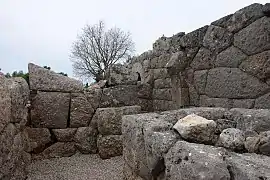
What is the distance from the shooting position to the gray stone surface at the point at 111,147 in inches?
195

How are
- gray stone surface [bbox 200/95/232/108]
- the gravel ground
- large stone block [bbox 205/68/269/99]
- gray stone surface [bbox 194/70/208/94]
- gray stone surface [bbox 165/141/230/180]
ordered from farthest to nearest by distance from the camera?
the gravel ground, gray stone surface [bbox 194/70/208/94], gray stone surface [bbox 200/95/232/108], large stone block [bbox 205/68/269/99], gray stone surface [bbox 165/141/230/180]

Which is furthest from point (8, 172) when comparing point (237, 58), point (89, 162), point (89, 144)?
point (237, 58)

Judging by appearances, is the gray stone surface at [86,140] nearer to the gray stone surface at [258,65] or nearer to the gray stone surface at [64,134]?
the gray stone surface at [64,134]

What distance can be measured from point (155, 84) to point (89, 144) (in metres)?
1.71

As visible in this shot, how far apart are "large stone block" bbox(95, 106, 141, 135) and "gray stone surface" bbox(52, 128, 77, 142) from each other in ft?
1.73

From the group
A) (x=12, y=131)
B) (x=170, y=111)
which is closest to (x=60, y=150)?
(x=12, y=131)

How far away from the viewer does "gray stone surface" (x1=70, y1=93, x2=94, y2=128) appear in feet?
17.3

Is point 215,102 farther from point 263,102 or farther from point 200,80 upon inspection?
point 263,102

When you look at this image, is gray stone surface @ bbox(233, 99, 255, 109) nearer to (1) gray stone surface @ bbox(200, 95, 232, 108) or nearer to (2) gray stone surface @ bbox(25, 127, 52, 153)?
(1) gray stone surface @ bbox(200, 95, 232, 108)

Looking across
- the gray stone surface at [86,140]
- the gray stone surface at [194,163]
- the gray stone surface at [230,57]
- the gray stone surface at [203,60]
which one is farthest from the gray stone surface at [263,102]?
the gray stone surface at [86,140]

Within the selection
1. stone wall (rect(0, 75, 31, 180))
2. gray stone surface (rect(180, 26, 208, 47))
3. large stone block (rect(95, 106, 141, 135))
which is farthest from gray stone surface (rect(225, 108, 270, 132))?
large stone block (rect(95, 106, 141, 135))

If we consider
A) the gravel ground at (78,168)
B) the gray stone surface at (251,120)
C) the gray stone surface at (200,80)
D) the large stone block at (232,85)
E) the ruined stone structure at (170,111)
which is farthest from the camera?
the gravel ground at (78,168)

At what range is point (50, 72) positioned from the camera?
5254 millimetres

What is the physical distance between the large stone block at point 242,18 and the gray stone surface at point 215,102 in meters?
0.80
